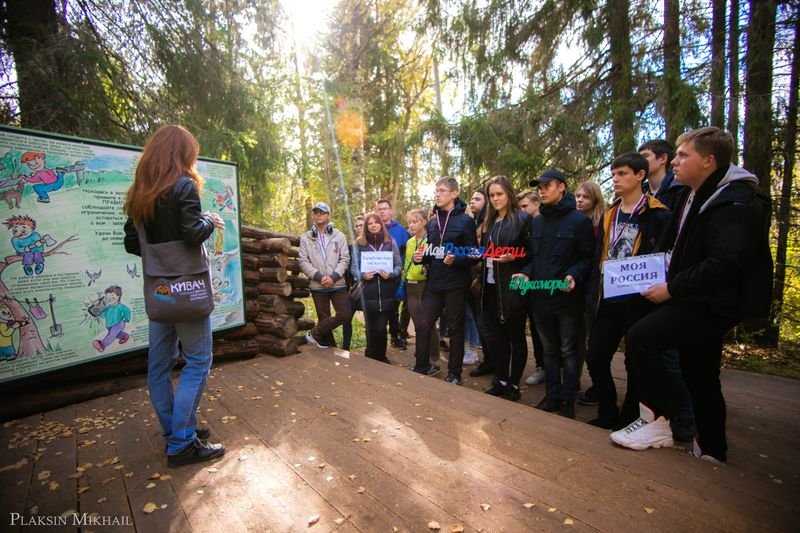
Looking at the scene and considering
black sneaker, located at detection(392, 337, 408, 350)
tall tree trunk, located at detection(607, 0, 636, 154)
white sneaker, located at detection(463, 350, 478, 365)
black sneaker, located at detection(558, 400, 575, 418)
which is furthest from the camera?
black sneaker, located at detection(392, 337, 408, 350)

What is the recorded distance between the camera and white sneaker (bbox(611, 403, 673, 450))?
105 inches

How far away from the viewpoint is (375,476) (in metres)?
2.43

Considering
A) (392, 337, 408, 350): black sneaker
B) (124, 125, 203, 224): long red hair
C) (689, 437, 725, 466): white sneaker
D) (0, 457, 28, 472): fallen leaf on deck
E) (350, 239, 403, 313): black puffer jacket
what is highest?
(124, 125, 203, 224): long red hair

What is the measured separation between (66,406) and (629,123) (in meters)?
7.49

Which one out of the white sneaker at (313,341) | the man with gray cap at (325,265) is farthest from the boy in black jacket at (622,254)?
the white sneaker at (313,341)

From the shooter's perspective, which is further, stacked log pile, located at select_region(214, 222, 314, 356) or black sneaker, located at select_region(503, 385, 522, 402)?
stacked log pile, located at select_region(214, 222, 314, 356)

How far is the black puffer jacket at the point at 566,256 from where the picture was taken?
3586 millimetres

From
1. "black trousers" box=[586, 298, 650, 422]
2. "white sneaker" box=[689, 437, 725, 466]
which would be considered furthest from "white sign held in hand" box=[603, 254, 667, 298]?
"white sneaker" box=[689, 437, 725, 466]

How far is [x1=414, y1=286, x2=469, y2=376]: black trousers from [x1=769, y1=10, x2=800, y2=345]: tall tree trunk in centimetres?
413

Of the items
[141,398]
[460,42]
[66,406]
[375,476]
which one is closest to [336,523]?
[375,476]

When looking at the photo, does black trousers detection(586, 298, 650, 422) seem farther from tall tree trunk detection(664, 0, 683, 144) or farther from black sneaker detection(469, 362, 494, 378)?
tall tree trunk detection(664, 0, 683, 144)

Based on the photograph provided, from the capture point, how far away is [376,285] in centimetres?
538

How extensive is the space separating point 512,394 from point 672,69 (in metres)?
4.76

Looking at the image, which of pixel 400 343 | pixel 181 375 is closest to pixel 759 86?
pixel 400 343
